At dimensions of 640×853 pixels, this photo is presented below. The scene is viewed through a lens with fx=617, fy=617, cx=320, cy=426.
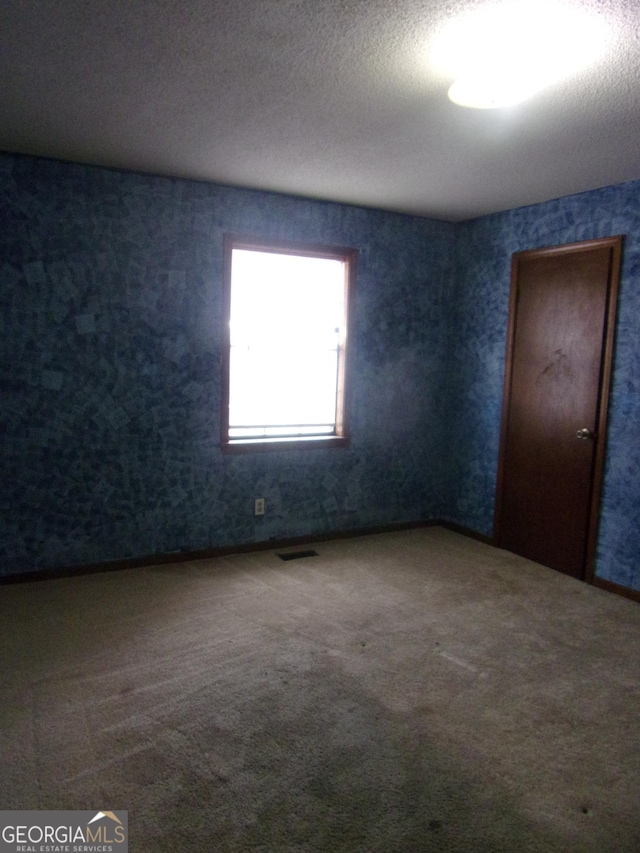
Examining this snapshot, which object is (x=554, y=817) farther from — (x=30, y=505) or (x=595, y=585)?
(x=30, y=505)

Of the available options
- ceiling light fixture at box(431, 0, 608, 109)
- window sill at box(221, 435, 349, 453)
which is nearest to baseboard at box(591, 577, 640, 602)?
window sill at box(221, 435, 349, 453)

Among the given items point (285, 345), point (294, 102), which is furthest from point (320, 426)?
point (294, 102)

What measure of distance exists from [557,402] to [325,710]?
2580 millimetres

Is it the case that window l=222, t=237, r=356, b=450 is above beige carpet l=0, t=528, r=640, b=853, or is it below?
above

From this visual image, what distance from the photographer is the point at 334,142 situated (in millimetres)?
2965

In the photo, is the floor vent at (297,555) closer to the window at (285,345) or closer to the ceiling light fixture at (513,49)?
the window at (285,345)

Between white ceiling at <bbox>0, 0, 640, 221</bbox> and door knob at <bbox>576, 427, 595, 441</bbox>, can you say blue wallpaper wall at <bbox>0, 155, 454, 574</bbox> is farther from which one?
door knob at <bbox>576, 427, 595, 441</bbox>

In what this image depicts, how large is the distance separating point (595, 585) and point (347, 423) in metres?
1.93

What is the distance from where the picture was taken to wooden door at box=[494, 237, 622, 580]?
12.3 feet

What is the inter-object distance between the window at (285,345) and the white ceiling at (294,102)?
0.55 meters

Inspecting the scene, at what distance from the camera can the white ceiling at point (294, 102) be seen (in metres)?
1.90

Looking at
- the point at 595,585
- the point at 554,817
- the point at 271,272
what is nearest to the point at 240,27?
the point at 271,272

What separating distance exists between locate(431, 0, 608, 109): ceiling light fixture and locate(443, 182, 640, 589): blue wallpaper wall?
1.70 metres

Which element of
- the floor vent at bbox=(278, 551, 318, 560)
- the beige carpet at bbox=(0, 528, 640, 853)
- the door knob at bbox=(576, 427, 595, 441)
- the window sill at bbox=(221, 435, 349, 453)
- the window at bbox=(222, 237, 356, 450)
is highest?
the window at bbox=(222, 237, 356, 450)
